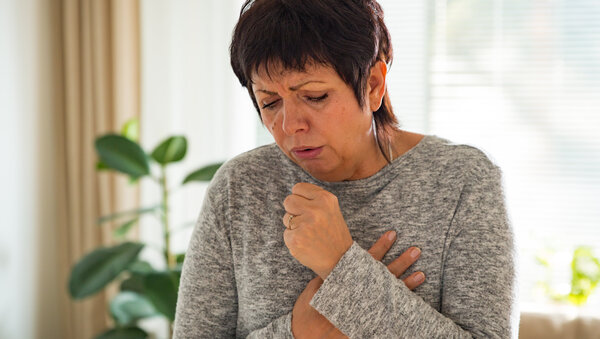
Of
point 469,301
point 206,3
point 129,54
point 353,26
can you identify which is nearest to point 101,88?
point 129,54

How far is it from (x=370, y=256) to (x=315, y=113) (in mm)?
257

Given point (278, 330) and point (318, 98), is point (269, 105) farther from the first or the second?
point (278, 330)

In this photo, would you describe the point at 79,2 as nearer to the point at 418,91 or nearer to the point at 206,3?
the point at 206,3

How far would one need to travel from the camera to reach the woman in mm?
969

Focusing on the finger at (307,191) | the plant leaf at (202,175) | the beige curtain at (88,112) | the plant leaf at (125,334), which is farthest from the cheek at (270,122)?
the beige curtain at (88,112)

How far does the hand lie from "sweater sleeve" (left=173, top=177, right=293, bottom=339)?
101 mm

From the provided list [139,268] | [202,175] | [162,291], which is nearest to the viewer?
[162,291]

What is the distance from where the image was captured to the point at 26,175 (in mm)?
2494

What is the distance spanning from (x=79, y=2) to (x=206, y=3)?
1.98ft

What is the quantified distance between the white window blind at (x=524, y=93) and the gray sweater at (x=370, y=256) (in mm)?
1530

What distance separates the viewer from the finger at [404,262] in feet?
3.46

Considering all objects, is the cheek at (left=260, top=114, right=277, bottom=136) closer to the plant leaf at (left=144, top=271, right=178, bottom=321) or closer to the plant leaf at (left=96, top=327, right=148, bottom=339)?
the plant leaf at (left=144, top=271, right=178, bottom=321)

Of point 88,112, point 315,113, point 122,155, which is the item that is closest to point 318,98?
point 315,113

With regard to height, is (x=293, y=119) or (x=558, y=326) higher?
(x=293, y=119)
